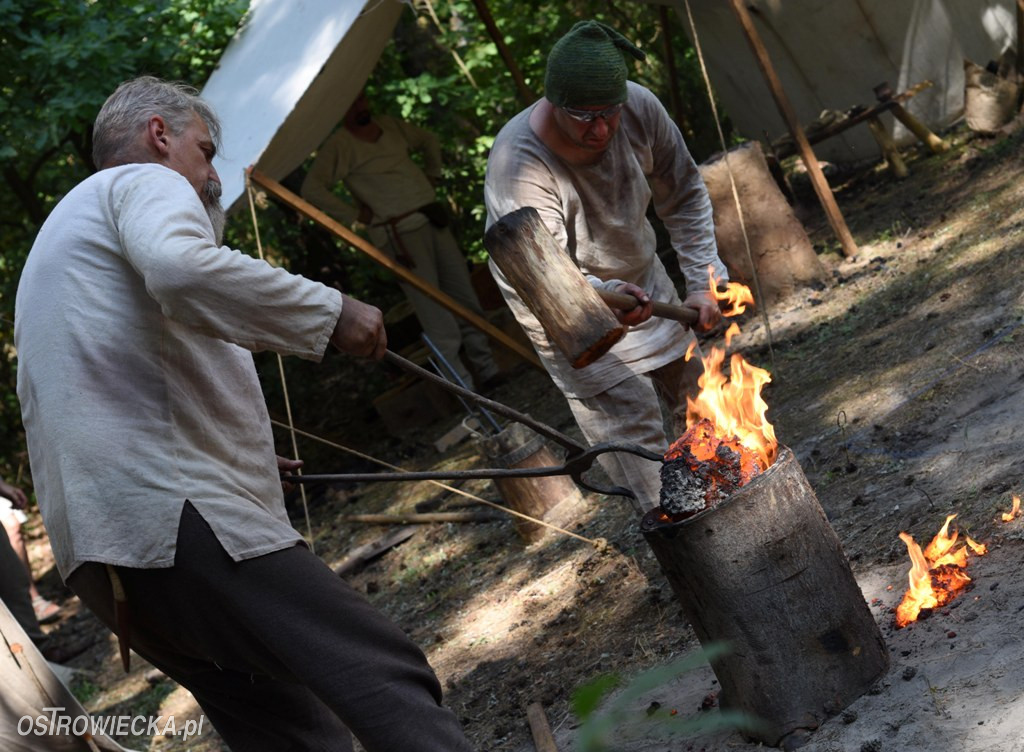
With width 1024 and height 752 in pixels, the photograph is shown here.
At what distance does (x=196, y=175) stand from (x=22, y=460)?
1061cm

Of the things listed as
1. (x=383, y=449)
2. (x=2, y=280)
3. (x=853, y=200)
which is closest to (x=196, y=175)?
(x=383, y=449)

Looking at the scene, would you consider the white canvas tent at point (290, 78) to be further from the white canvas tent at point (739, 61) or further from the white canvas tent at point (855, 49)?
the white canvas tent at point (855, 49)

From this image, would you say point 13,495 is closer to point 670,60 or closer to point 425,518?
point 425,518

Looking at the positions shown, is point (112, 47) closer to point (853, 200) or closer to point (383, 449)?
point (383, 449)

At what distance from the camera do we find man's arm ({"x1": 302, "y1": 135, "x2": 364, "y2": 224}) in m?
8.77

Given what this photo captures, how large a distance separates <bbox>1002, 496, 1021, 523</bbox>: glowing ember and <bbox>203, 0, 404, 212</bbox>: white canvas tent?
455cm

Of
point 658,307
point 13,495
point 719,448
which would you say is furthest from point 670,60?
point 719,448

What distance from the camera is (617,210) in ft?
12.5

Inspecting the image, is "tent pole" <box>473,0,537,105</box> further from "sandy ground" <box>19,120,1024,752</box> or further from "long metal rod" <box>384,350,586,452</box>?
"long metal rod" <box>384,350,586,452</box>

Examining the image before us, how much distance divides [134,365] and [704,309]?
75.3 inches

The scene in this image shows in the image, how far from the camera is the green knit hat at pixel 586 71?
341cm

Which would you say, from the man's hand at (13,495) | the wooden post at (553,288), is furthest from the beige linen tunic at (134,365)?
the man's hand at (13,495)

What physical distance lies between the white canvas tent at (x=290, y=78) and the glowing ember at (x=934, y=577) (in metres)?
4.50

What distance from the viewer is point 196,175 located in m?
2.76
